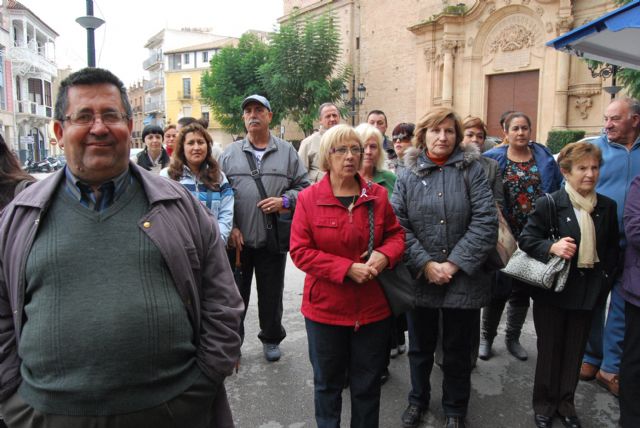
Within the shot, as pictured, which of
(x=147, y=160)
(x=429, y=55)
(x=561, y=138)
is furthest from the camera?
(x=429, y=55)

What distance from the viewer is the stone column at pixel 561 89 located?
56.1 feet

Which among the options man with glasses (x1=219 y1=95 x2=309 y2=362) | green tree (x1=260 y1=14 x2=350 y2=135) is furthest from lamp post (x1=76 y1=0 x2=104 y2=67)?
green tree (x1=260 y1=14 x2=350 y2=135)

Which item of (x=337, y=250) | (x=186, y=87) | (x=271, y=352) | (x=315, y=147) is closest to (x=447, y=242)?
(x=337, y=250)

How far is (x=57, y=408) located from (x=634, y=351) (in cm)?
312

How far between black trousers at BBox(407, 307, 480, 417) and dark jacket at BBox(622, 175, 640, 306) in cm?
92

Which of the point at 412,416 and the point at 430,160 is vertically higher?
the point at 430,160

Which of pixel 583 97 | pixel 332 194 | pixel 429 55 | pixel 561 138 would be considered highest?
pixel 429 55

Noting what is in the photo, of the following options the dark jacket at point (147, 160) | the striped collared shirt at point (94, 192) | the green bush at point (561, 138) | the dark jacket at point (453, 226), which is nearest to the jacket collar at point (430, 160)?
the dark jacket at point (453, 226)

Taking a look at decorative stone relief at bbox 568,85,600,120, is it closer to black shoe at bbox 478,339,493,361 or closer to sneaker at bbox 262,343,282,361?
black shoe at bbox 478,339,493,361

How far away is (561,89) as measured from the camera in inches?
680

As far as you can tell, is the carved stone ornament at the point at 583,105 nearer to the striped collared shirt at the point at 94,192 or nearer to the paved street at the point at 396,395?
the paved street at the point at 396,395

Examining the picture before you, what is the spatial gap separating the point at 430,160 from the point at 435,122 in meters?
0.25

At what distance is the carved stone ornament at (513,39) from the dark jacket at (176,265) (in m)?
19.6

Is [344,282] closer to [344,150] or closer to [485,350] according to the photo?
[344,150]
